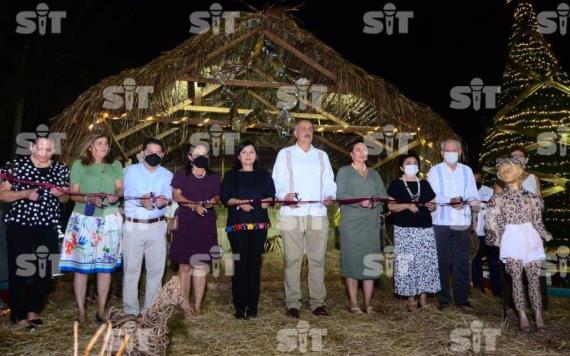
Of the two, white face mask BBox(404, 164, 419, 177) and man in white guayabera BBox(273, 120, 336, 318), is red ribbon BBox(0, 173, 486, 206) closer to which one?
man in white guayabera BBox(273, 120, 336, 318)

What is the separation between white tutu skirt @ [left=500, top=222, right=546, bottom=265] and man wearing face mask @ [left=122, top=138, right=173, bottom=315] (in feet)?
10.5

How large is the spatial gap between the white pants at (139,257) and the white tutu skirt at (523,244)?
3.23 m

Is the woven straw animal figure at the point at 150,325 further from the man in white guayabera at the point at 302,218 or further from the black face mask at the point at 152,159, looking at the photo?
the man in white guayabera at the point at 302,218

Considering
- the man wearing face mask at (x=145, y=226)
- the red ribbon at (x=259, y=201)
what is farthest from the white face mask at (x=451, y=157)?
the man wearing face mask at (x=145, y=226)

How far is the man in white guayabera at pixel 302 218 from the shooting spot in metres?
4.88

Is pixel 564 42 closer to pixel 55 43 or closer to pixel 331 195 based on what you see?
pixel 331 195

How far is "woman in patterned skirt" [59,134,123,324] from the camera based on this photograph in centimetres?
439

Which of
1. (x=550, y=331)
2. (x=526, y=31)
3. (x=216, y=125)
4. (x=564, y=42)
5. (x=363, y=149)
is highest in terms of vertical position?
(x=564, y=42)

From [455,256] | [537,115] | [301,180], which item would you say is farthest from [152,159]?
[537,115]

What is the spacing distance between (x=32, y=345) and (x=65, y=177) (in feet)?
4.95

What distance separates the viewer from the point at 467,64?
19688 mm

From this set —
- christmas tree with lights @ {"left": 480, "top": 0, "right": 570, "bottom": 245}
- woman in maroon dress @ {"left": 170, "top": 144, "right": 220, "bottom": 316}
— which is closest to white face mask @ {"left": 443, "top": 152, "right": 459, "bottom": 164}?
christmas tree with lights @ {"left": 480, "top": 0, "right": 570, "bottom": 245}

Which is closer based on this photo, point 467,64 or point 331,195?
point 331,195

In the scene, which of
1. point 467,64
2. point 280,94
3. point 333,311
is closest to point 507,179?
point 333,311
